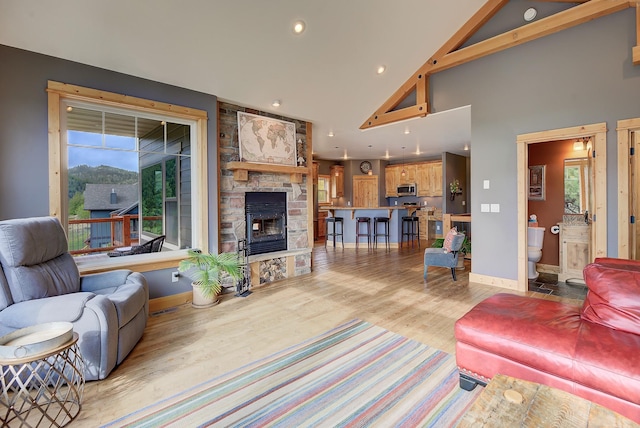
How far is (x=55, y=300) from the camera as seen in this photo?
2.14m

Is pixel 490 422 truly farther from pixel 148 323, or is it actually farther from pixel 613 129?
pixel 613 129

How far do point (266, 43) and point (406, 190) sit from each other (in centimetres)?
708

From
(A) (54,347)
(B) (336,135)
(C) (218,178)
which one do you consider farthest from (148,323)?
(B) (336,135)

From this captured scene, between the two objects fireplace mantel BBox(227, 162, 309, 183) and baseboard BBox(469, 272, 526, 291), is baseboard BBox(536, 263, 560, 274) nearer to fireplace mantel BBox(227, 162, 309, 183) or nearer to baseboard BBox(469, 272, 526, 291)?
baseboard BBox(469, 272, 526, 291)

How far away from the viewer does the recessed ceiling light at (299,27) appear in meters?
3.34

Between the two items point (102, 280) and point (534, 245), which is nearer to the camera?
point (102, 280)

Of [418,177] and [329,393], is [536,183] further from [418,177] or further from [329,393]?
[329,393]

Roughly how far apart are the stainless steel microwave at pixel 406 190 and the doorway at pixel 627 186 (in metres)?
6.09

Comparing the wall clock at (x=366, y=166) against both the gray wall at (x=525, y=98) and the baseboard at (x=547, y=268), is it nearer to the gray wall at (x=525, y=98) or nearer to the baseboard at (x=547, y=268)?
the gray wall at (x=525, y=98)

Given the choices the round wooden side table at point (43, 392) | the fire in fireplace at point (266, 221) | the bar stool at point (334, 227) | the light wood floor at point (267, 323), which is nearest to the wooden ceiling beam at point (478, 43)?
the fire in fireplace at point (266, 221)

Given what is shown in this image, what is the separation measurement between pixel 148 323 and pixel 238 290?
46.9 inches

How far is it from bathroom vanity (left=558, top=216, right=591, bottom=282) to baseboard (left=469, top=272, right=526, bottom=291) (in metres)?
1.12

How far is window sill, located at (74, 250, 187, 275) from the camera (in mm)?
3076

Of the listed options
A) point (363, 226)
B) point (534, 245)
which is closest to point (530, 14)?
point (534, 245)
